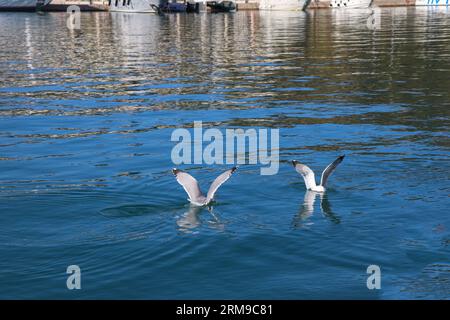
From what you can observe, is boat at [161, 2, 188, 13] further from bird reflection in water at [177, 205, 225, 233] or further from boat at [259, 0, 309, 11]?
bird reflection in water at [177, 205, 225, 233]

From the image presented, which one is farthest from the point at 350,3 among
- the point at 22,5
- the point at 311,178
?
the point at 311,178

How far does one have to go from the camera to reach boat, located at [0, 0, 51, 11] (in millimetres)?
109188

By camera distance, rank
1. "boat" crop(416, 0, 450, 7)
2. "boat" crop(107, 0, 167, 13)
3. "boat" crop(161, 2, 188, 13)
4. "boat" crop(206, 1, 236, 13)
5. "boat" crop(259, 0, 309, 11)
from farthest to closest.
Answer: "boat" crop(161, 2, 188, 13), "boat" crop(206, 1, 236, 13), "boat" crop(416, 0, 450, 7), "boat" crop(259, 0, 309, 11), "boat" crop(107, 0, 167, 13)

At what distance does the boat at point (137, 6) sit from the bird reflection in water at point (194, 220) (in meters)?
86.2

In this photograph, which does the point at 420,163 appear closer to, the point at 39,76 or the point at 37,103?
the point at 37,103

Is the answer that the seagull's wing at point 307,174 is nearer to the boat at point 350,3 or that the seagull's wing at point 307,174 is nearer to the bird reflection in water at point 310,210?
the bird reflection in water at point 310,210

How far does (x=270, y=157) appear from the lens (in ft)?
51.5

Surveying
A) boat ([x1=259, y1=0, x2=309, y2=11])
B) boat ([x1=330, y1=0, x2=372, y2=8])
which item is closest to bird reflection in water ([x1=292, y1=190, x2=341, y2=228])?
boat ([x1=259, y1=0, x2=309, y2=11])

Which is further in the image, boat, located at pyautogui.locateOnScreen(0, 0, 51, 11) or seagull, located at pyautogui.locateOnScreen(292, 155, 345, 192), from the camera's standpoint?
boat, located at pyautogui.locateOnScreen(0, 0, 51, 11)

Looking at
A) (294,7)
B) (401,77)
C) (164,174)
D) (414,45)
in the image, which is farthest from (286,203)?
(294,7)

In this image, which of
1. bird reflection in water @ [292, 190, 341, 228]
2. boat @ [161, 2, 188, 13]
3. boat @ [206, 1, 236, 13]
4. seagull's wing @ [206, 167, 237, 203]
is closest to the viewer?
seagull's wing @ [206, 167, 237, 203]

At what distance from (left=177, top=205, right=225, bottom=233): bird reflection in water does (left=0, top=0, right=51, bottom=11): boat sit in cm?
10245

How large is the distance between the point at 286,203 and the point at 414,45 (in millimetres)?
30458

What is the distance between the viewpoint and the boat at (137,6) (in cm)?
9681
